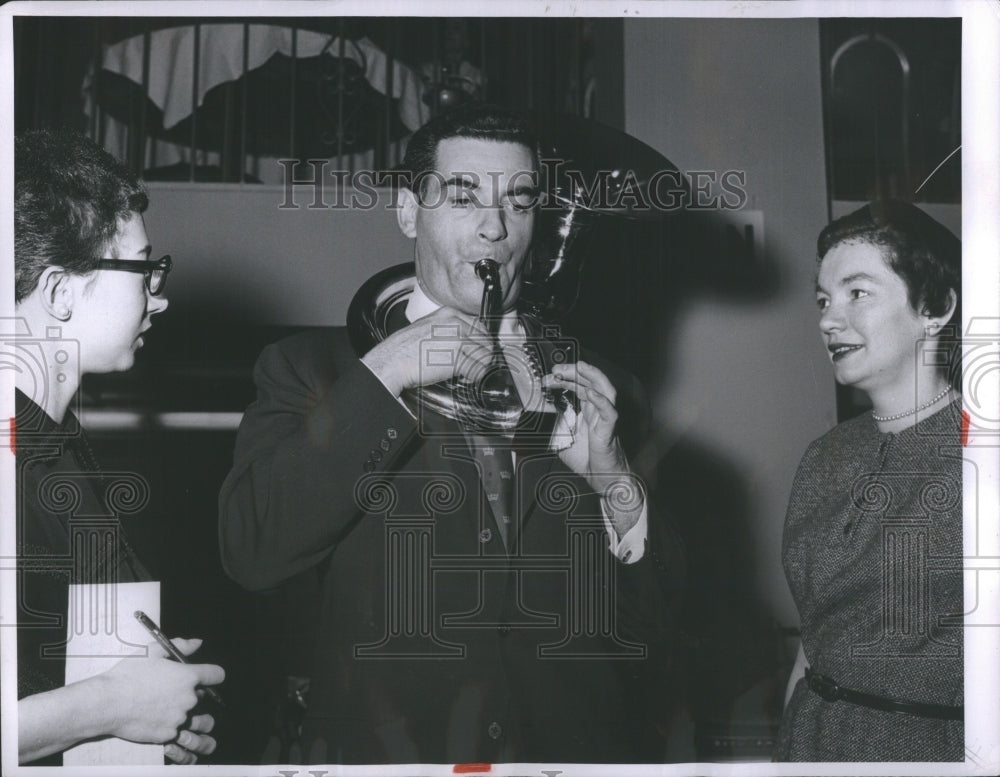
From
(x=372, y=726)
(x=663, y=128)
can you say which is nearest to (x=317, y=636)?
(x=372, y=726)

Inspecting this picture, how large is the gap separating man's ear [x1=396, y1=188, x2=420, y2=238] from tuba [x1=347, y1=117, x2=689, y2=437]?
0.06 metres

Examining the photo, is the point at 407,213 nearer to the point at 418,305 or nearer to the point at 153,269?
the point at 418,305

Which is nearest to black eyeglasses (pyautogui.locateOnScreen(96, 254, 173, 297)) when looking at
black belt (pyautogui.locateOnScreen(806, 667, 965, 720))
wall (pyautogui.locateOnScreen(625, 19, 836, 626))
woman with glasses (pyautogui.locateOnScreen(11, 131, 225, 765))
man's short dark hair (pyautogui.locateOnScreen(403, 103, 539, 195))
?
woman with glasses (pyautogui.locateOnScreen(11, 131, 225, 765))

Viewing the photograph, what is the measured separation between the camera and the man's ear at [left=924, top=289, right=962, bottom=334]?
1.84 m

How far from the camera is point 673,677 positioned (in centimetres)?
180

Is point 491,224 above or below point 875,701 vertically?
above

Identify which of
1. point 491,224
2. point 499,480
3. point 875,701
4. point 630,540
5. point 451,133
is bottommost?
point 875,701

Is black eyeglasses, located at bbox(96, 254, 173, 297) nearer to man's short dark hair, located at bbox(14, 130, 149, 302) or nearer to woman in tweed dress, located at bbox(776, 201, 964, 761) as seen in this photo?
man's short dark hair, located at bbox(14, 130, 149, 302)

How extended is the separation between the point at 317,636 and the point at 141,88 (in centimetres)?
99

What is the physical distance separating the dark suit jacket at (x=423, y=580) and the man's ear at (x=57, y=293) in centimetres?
34

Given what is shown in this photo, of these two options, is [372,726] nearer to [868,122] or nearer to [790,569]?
[790,569]

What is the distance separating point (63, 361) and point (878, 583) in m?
1.44

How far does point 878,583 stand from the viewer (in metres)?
1.81

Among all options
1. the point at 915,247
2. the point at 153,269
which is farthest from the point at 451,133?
the point at 915,247
